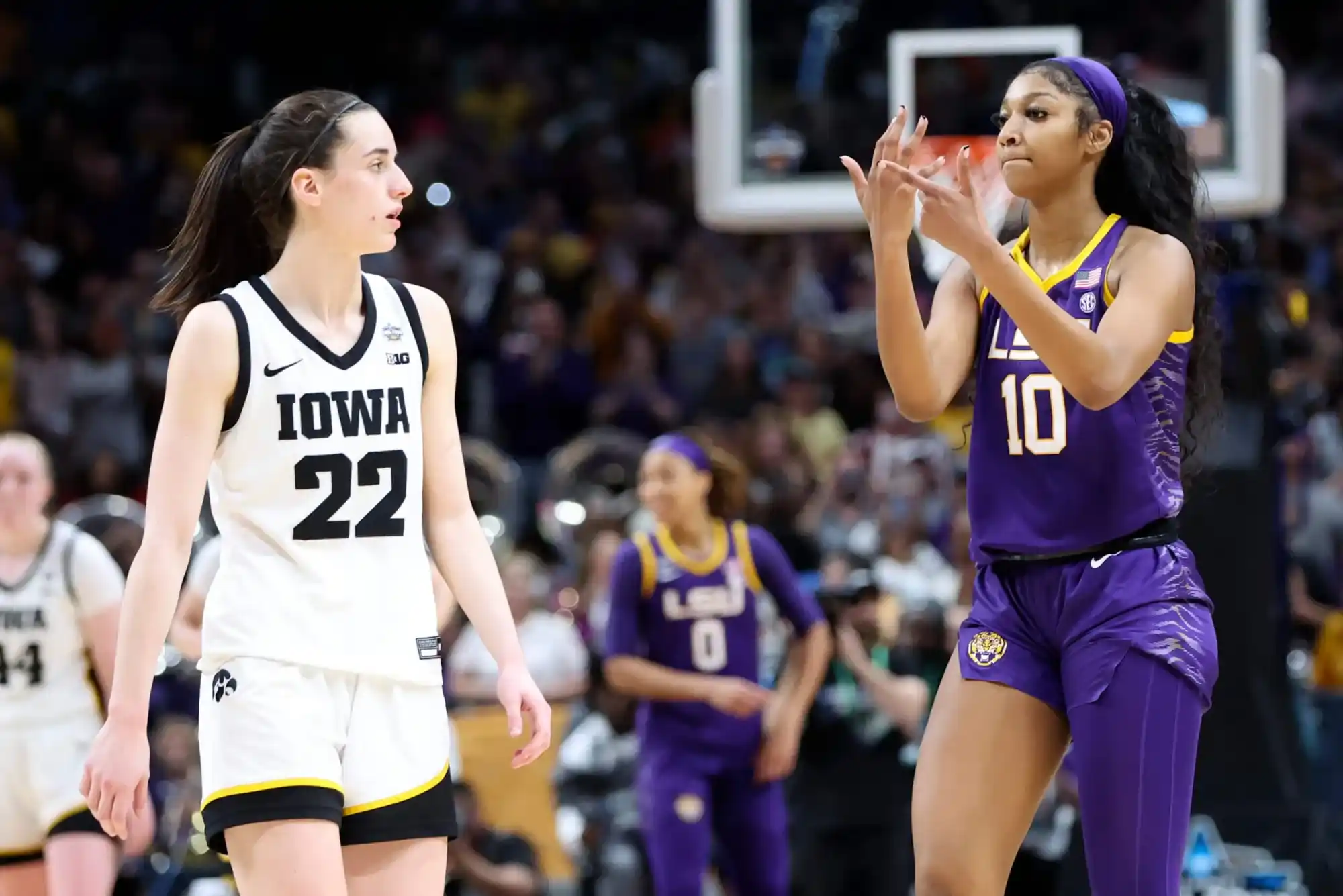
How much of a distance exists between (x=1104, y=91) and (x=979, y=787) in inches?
60.2

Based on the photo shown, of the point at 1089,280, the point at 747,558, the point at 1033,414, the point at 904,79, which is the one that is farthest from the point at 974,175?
the point at 1033,414

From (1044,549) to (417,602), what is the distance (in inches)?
51.8

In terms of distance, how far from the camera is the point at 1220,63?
8625 millimetres

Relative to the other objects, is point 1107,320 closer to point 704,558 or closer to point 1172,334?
point 1172,334

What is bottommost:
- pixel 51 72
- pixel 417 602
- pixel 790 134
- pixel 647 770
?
pixel 647 770

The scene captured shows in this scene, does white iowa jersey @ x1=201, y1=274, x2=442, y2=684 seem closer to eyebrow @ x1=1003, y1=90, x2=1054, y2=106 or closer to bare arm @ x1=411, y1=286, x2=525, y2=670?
bare arm @ x1=411, y1=286, x2=525, y2=670

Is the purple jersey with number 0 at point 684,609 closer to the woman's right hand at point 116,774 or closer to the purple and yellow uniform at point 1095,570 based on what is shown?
the purple and yellow uniform at point 1095,570

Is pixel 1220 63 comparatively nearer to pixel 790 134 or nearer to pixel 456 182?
pixel 790 134

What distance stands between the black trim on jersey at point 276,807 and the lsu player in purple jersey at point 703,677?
3.89m

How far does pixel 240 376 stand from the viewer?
371cm

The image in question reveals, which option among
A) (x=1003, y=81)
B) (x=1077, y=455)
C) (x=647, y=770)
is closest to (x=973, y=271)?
(x=1077, y=455)

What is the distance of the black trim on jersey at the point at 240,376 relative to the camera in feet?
12.2

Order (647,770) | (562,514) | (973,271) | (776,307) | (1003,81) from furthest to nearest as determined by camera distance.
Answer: (776,307) → (562,514) → (1003,81) → (647,770) → (973,271)

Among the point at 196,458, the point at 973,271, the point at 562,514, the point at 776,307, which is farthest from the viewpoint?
the point at 776,307
